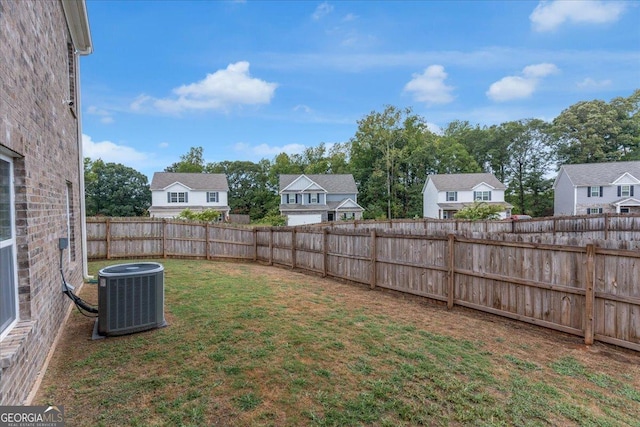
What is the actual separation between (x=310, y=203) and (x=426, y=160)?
16611mm

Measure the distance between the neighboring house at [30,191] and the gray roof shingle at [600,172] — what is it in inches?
1530

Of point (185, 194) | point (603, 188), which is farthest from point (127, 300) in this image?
point (603, 188)

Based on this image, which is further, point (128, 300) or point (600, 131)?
point (600, 131)

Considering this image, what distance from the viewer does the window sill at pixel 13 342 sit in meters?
2.24

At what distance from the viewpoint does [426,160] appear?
40281 millimetres

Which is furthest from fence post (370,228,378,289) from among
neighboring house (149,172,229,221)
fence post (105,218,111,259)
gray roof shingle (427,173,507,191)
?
gray roof shingle (427,173,507,191)

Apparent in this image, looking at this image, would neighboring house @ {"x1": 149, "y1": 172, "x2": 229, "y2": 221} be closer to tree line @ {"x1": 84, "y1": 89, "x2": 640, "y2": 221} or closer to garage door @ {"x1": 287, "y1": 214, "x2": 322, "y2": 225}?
tree line @ {"x1": 84, "y1": 89, "x2": 640, "y2": 221}

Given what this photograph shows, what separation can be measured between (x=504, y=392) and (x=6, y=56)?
5.42m

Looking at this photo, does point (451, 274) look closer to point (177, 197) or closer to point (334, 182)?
point (334, 182)

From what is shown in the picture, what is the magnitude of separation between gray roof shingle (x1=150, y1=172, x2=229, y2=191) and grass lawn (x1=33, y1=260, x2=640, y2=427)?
29.1 metres

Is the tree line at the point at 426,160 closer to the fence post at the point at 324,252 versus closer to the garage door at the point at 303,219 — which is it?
the garage door at the point at 303,219

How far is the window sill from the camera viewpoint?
2.24 meters

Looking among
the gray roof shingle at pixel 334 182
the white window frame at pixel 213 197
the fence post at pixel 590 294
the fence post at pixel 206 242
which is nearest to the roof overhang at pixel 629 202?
the gray roof shingle at pixel 334 182

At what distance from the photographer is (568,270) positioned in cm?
474
